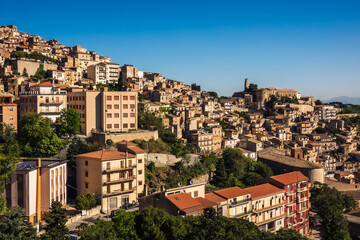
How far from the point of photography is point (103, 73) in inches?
2714

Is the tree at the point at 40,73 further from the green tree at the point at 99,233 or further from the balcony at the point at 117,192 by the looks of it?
the green tree at the point at 99,233

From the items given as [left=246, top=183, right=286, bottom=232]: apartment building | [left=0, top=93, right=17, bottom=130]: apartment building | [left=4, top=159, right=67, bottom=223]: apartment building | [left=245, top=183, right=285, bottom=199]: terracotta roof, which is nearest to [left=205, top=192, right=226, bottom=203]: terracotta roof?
[left=246, top=183, right=286, bottom=232]: apartment building

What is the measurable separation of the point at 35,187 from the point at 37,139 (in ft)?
31.1

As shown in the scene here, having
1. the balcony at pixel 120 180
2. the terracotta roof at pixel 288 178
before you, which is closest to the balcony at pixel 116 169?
the balcony at pixel 120 180

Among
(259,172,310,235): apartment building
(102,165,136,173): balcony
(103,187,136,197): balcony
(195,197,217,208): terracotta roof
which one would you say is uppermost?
(102,165,136,173): balcony

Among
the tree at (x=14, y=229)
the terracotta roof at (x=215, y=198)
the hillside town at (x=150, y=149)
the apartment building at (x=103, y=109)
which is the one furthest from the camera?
the apartment building at (x=103, y=109)

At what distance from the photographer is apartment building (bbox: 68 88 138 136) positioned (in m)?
42.1

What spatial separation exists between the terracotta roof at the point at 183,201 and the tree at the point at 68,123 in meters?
18.1

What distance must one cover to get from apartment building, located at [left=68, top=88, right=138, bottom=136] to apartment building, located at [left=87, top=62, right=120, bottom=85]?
80.4ft

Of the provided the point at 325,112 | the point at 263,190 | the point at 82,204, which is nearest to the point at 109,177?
the point at 82,204

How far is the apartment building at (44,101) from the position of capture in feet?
131

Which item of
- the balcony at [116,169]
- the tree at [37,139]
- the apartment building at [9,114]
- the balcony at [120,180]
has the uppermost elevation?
the apartment building at [9,114]

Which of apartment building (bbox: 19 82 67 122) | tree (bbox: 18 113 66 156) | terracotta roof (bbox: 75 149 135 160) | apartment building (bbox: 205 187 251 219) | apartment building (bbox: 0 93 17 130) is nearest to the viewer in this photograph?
apartment building (bbox: 205 187 251 219)

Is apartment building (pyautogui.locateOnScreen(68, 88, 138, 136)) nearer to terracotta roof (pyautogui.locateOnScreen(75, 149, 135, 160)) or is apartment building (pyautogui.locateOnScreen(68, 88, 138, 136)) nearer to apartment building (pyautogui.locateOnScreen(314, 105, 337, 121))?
terracotta roof (pyautogui.locateOnScreen(75, 149, 135, 160))
